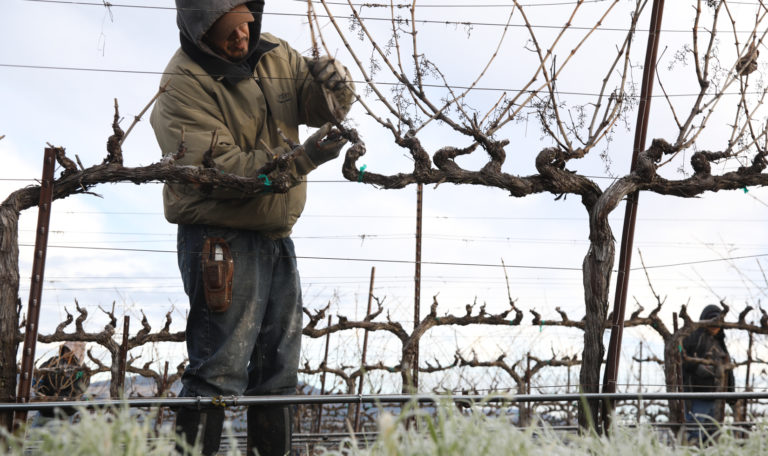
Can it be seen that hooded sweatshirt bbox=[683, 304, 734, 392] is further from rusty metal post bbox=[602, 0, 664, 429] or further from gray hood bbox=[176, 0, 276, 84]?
gray hood bbox=[176, 0, 276, 84]

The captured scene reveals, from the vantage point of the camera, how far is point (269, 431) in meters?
3.02

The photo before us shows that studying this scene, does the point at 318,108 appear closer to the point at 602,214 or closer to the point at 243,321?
the point at 243,321

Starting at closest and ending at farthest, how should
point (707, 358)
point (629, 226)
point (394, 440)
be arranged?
point (394, 440)
point (629, 226)
point (707, 358)

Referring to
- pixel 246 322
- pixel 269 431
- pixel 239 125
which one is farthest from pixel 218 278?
pixel 239 125

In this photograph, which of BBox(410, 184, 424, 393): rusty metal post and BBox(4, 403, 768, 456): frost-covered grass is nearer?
BBox(4, 403, 768, 456): frost-covered grass

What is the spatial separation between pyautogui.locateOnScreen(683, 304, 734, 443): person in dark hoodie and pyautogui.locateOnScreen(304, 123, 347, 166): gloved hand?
5.88 meters

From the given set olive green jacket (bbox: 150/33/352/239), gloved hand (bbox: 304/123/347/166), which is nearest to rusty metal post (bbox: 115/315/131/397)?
olive green jacket (bbox: 150/33/352/239)

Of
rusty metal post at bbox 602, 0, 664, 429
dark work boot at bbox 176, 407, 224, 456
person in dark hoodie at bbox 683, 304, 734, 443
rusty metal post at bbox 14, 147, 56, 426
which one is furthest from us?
person in dark hoodie at bbox 683, 304, 734, 443

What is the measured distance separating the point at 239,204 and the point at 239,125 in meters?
0.40

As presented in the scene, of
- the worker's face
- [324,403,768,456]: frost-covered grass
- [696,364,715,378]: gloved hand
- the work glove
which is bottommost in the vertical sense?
[696,364,715,378]: gloved hand

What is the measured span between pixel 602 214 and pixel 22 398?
3379 millimetres

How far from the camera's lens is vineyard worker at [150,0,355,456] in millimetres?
2984

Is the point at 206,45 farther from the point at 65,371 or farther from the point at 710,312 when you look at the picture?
the point at 710,312

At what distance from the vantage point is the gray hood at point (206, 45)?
3162 millimetres
